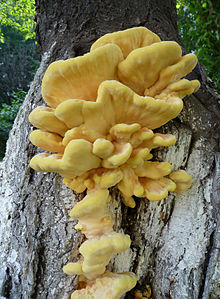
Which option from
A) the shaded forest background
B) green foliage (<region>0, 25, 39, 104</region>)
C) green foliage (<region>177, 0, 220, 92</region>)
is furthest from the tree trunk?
green foliage (<region>0, 25, 39, 104</region>)

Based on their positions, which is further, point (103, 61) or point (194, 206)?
point (194, 206)

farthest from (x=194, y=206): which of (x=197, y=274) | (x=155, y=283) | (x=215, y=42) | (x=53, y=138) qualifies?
(x=215, y=42)

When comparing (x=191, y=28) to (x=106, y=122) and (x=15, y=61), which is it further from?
(x=15, y=61)

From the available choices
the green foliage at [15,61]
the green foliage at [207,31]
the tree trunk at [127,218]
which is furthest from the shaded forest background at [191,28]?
the green foliage at [15,61]

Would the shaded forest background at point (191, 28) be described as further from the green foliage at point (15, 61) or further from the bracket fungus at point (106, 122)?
the green foliage at point (15, 61)

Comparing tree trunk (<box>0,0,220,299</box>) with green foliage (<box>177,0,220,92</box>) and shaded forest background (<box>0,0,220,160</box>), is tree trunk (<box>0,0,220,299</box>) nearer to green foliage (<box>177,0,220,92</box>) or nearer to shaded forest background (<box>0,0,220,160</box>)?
shaded forest background (<box>0,0,220,160</box>)

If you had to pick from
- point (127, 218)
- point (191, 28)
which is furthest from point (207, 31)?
point (127, 218)

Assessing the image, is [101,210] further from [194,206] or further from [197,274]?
[197,274]
